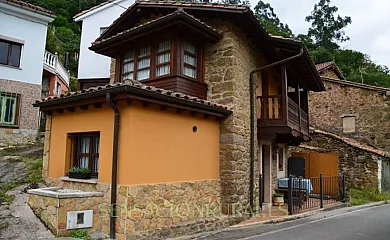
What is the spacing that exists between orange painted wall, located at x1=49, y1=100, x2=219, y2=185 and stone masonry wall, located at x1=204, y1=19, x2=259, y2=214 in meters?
0.39

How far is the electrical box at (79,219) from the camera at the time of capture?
680 centimetres

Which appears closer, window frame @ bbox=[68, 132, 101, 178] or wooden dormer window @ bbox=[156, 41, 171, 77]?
window frame @ bbox=[68, 132, 101, 178]

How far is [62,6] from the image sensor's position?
39531 mm

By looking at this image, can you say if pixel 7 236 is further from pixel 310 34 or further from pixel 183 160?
pixel 310 34

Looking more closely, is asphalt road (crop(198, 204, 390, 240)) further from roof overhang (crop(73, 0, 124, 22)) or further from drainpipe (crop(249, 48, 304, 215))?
roof overhang (crop(73, 0, 124, 22))

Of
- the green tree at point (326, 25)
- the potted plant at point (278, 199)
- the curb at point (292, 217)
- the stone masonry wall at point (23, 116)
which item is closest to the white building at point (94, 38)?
the stone masonry wall at point (23, 116)

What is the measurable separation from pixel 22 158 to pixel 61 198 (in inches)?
252

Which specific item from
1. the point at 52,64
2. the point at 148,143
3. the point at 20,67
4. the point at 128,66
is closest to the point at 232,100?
the point at 148,143

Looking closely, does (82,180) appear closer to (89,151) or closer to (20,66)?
(89,151)

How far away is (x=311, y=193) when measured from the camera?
1430 cm

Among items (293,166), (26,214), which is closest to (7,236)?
(26,214)

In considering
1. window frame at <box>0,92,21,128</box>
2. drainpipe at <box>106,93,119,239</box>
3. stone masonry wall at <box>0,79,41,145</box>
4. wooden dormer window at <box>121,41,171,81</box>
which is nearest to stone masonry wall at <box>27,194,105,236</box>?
drainpipe at <box>106,93,119,239</box>

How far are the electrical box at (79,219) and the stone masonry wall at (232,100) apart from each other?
3.85 m

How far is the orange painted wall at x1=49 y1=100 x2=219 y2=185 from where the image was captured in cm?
709
